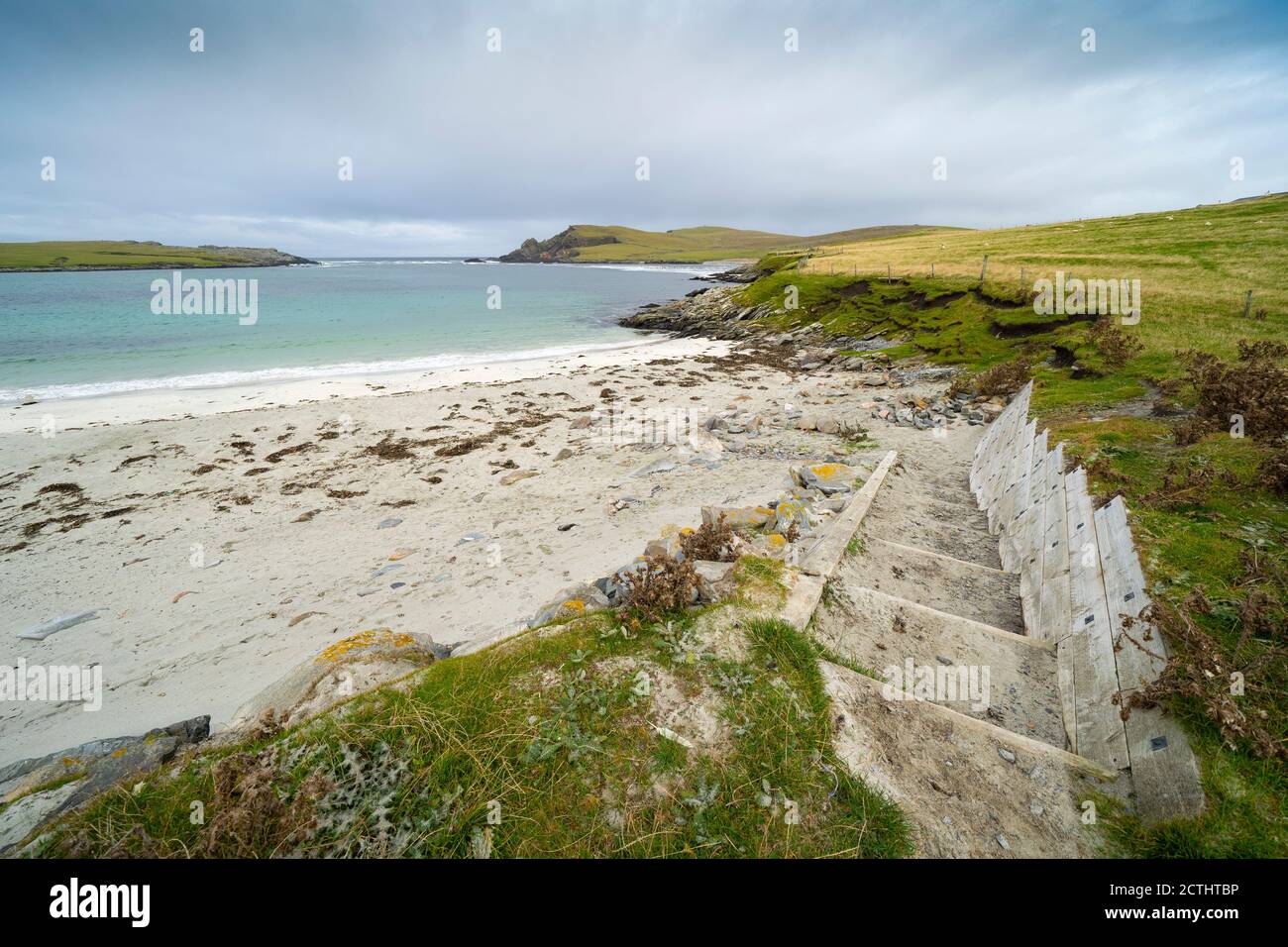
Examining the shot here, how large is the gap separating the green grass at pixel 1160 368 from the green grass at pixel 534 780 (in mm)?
2707

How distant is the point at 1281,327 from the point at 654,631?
2535 cm

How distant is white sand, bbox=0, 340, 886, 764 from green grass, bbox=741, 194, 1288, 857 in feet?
23.9

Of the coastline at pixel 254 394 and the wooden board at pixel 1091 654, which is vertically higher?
the coastline at pixel 254 394

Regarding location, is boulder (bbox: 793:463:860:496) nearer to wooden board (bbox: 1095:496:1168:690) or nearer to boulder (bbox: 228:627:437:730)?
wooden board (bbox: 1095:496:1168:690)

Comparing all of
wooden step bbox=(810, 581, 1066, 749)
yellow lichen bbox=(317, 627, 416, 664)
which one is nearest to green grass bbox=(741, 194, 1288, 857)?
wooden step bbox=(810, 581, 1066, 749)

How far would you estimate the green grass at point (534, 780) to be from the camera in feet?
11.1

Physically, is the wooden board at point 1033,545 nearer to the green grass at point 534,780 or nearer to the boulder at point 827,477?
the boulder at point 827,477

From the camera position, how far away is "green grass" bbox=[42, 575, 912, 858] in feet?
11.1

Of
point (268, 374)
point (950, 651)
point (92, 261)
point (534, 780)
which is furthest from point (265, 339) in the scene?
point (92, 261)

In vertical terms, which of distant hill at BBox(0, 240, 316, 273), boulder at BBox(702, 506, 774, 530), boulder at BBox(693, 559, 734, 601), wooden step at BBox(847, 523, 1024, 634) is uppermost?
distant hill at BBox(0, 240, 316, 273)

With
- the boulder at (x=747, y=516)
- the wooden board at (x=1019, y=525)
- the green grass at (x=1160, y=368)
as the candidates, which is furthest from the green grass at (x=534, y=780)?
the wooden board at (x=1019, y=525)

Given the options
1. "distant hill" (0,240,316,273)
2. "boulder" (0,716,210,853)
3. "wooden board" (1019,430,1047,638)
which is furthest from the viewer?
"distant hill" (0,240,316,273)

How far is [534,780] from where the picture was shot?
3.87m

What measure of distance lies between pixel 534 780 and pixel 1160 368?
20.8 meters
